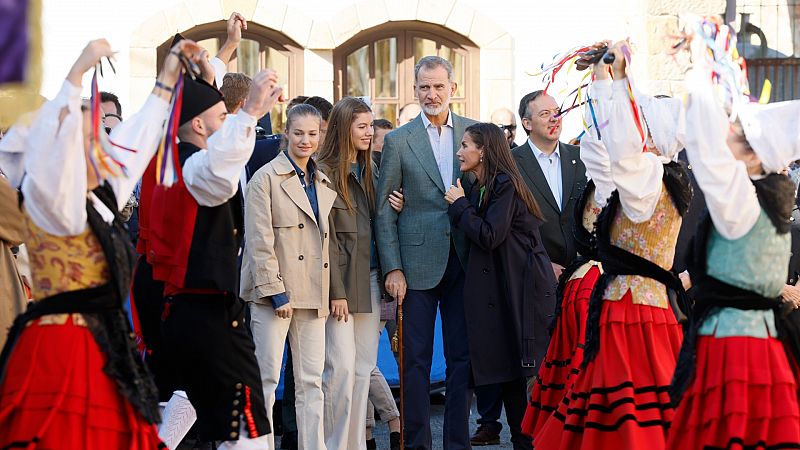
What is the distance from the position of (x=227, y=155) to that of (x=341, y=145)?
2.14 meters

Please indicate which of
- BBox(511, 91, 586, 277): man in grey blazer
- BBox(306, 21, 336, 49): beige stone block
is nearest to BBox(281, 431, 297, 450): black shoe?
BBox(511, 91, 586, 277): man in grey blazer

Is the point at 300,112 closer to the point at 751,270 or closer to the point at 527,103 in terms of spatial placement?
the point at 527,103

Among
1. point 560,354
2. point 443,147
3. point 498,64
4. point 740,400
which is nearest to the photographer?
point 740,400

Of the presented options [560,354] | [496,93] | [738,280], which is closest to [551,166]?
[560,354]

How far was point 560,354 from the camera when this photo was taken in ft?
20.7

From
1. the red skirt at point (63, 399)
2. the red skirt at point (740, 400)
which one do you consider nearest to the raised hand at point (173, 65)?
the red skirt at point (63, 399)

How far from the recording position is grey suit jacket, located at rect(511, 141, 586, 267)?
721 centimetres

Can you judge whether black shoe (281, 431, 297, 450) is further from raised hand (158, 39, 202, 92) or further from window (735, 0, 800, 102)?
window (735, 0, 800, 102)

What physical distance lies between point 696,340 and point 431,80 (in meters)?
2.79

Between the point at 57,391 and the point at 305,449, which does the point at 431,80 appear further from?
the point at 57,391

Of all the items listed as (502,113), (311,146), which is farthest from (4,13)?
(502,113)

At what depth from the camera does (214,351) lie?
484 centimetres

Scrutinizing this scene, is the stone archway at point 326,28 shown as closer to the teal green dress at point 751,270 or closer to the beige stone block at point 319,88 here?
the beige stone block at point 319,88

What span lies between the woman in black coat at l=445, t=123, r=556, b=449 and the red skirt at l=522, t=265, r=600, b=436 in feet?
0.96
